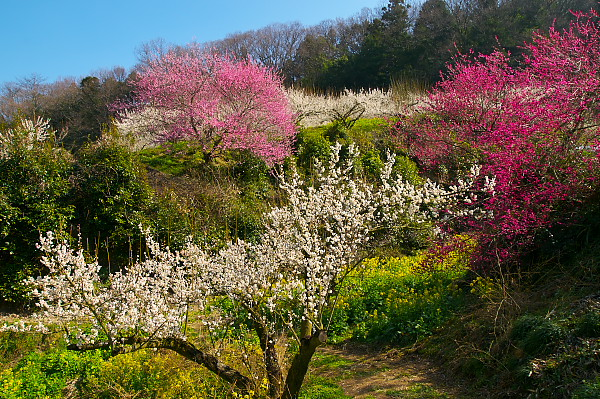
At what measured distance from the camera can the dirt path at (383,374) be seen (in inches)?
176

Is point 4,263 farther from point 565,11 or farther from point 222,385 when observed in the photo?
point 565,11

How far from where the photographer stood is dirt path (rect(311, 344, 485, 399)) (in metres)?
4.48

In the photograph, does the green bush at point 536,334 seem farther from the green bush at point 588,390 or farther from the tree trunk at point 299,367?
the tree trunk at point 299,367

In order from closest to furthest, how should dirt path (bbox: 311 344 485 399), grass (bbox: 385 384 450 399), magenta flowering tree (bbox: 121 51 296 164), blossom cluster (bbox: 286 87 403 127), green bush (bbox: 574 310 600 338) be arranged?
1. green bush (bbox: 574 310 600 338)
2. grass (bbox: 385 384 450 399)
3. dirt path (bbox: 311 344 485 399)
4. magenta flowering tree (bbox: 121 51 296 164)
5. blossom cluster (bbox: 286 87 403 127)

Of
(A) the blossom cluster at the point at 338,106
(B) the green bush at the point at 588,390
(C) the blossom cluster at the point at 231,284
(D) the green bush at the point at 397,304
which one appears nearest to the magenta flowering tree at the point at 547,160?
(D) the green bush at the point at 397,304

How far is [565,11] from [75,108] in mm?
28983

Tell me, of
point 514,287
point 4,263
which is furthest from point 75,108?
point 514,287

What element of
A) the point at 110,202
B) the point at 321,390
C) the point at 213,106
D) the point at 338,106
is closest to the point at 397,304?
the point at 321,390

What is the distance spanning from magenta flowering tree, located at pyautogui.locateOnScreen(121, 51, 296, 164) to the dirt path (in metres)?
7.46

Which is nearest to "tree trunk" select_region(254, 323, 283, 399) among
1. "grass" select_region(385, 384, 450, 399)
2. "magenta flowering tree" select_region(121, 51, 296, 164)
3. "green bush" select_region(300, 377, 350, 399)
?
"green bush" select_region(300, 377, 350, 399)

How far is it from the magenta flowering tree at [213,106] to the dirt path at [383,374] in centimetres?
746

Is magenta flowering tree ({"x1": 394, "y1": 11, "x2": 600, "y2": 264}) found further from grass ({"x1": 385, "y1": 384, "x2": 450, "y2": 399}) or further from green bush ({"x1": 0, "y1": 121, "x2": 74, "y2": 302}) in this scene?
green bush ({"x1": 0, "y1": 121, "x2": 74, "y2": 302})

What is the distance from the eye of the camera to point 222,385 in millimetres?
4277

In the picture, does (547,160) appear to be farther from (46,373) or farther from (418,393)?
(46,373)
